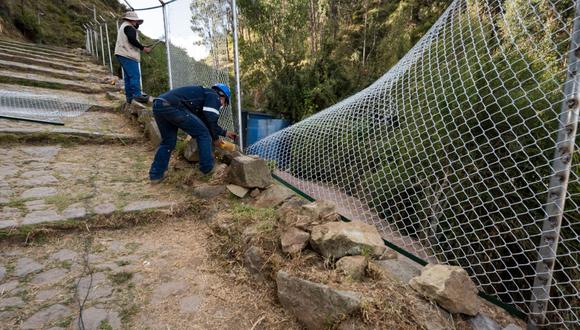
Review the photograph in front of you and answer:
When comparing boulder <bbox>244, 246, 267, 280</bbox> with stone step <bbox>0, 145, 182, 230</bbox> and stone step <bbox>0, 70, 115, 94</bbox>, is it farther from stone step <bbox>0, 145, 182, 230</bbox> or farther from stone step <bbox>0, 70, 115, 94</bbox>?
stone step <bbox>0, 70, 115, 94</bbox>

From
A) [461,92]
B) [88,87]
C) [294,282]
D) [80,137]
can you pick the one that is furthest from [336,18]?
[294,282]

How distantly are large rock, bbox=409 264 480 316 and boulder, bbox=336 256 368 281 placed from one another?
0.83 feet

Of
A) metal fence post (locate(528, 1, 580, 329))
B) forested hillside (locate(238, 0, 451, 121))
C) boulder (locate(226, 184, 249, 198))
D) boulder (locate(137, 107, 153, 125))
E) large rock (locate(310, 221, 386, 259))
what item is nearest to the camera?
metal fence post (locate(528, 1, 580, 329))

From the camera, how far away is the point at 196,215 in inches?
102

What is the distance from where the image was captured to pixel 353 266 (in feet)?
5.21

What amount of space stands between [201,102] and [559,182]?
8.85 feet

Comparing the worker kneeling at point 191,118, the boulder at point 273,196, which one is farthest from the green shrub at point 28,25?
the boulder at point 273,196

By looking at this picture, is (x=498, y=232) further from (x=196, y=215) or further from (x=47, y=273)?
(x=47, y=273)

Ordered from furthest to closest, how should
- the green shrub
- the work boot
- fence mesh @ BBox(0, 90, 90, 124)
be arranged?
the green shrub
the work boot
fence mesh @ BBox(0, 90, 90, 124)

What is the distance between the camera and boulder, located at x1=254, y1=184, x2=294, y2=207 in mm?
2501

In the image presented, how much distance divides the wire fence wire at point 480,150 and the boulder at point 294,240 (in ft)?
2.05

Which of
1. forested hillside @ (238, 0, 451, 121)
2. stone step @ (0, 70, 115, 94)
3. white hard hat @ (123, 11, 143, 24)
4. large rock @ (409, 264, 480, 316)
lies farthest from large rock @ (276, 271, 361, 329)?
stone step @ (0, 70, 115, 94)

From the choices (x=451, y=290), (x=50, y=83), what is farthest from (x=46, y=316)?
(x=50, y=83)

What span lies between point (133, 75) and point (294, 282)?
4586mm
